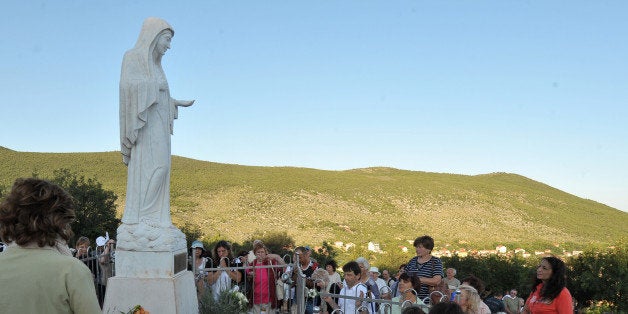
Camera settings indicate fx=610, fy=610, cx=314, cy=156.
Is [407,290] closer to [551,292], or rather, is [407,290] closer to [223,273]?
[551,292]

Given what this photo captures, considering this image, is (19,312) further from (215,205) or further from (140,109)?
(215,205)

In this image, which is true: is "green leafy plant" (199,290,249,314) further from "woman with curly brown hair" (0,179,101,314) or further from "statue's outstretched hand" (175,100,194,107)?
"woman with curly brown hair" (0,179,101,314)

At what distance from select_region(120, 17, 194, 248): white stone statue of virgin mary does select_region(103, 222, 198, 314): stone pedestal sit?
0.43 feet

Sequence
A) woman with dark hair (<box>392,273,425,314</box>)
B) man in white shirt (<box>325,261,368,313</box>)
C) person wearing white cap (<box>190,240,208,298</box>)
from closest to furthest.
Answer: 1. woman with dark hair (<box>392,273,425,314</box>)
2. man in white shirt (<box>325,261,368,313</box>)
3. person wearing white cap (<box>190,240,208,298</box>)

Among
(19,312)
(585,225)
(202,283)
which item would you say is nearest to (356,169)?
(585,225)

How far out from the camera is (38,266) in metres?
2.53

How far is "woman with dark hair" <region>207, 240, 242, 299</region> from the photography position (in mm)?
8946

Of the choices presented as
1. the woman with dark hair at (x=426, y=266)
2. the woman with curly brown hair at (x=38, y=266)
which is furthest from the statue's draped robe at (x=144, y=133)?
the woman with curly brown hair at (x=38, y=266)

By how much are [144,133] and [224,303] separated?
236 centimetres

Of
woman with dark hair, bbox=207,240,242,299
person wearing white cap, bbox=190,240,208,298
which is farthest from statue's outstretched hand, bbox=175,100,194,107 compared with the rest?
woman with dark hair, bbox=207,240,242,299

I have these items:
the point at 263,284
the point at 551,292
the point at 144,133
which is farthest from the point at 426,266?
the point at 144,133

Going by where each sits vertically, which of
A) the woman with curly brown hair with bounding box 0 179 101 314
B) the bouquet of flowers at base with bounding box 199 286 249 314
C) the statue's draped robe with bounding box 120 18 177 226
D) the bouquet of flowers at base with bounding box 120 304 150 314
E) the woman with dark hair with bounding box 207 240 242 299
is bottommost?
the bouquet of flowers at base with bounding box 199 286 249 314

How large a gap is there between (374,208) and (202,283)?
185ft

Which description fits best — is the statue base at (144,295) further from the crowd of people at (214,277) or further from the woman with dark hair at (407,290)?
the woman with dark hair at (407,290)
